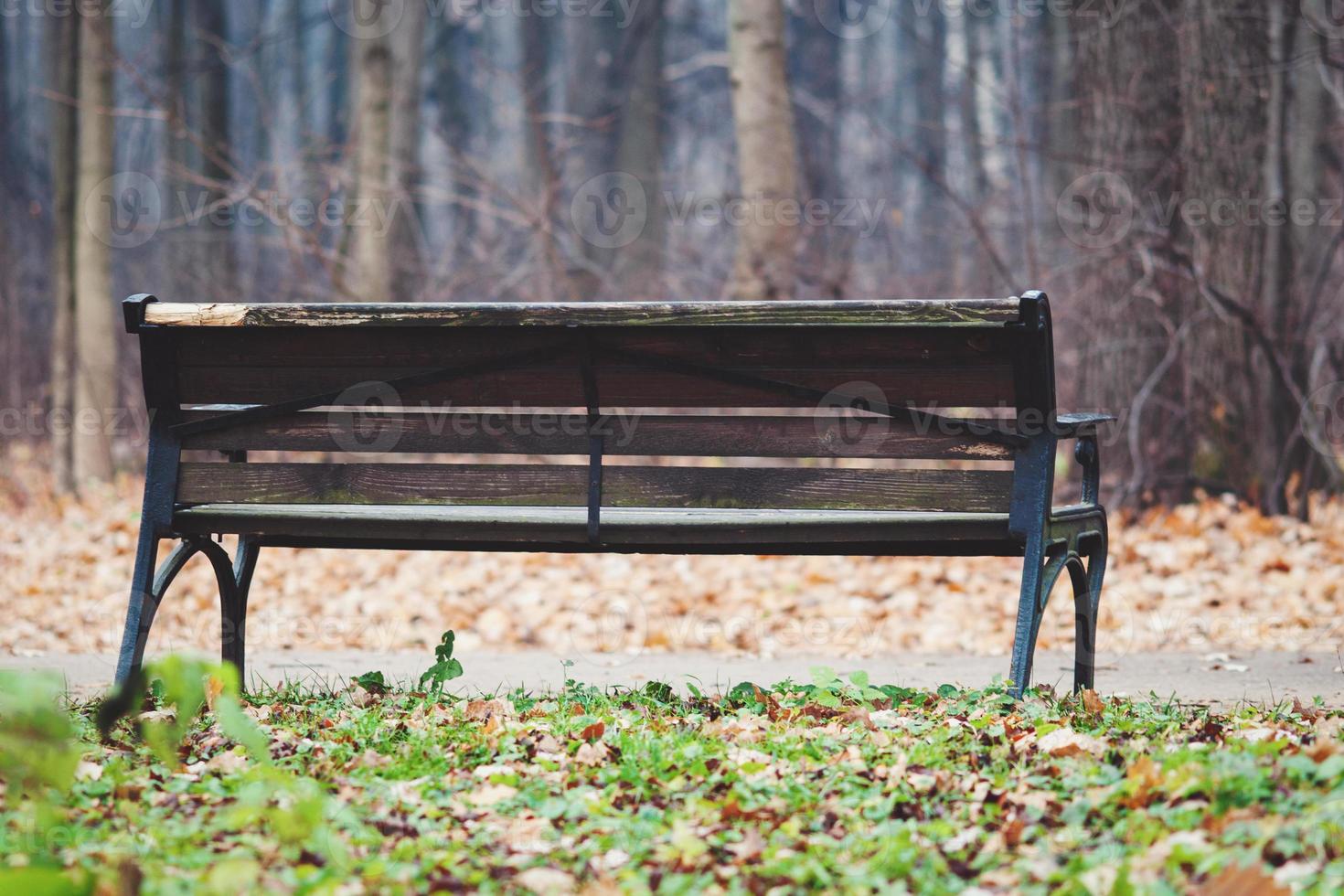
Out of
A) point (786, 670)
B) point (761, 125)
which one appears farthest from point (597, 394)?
point (761, 125)

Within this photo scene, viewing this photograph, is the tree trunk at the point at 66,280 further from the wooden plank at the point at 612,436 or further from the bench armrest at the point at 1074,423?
the bench armrest at the point at 1074,423

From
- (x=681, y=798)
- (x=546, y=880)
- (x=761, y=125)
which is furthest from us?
(x=761, y=125)

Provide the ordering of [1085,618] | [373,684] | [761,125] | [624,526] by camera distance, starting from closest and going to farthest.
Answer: [624,526] → [1085,618] → [373,684] → [761,125]

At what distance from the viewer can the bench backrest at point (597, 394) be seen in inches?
123

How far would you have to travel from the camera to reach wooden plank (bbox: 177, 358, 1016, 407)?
3.17m

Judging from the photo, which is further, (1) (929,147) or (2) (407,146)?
(1) (929,147)

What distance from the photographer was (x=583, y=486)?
332 cm

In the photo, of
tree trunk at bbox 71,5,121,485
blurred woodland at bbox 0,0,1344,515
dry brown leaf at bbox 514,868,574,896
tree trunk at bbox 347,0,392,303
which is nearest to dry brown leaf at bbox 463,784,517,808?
dry brown leaf at bbox 514,868,574,896

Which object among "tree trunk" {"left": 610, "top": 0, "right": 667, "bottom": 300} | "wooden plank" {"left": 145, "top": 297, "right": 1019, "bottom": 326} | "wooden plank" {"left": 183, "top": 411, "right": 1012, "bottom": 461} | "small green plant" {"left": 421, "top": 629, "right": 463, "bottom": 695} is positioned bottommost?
"small green plant" {"left": 421, "top": 629, "right": 463, "bottom": 695}

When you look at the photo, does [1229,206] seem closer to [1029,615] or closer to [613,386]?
[1029,615]

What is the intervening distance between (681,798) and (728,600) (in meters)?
3.89

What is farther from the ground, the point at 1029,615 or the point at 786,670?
the point at 1029,615

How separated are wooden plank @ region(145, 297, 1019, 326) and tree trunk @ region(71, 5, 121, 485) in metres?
8.00

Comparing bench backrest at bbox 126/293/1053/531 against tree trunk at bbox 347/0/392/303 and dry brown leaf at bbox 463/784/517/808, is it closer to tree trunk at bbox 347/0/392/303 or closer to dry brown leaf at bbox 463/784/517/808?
dry brown leaf at bbox 463/784/517/808
